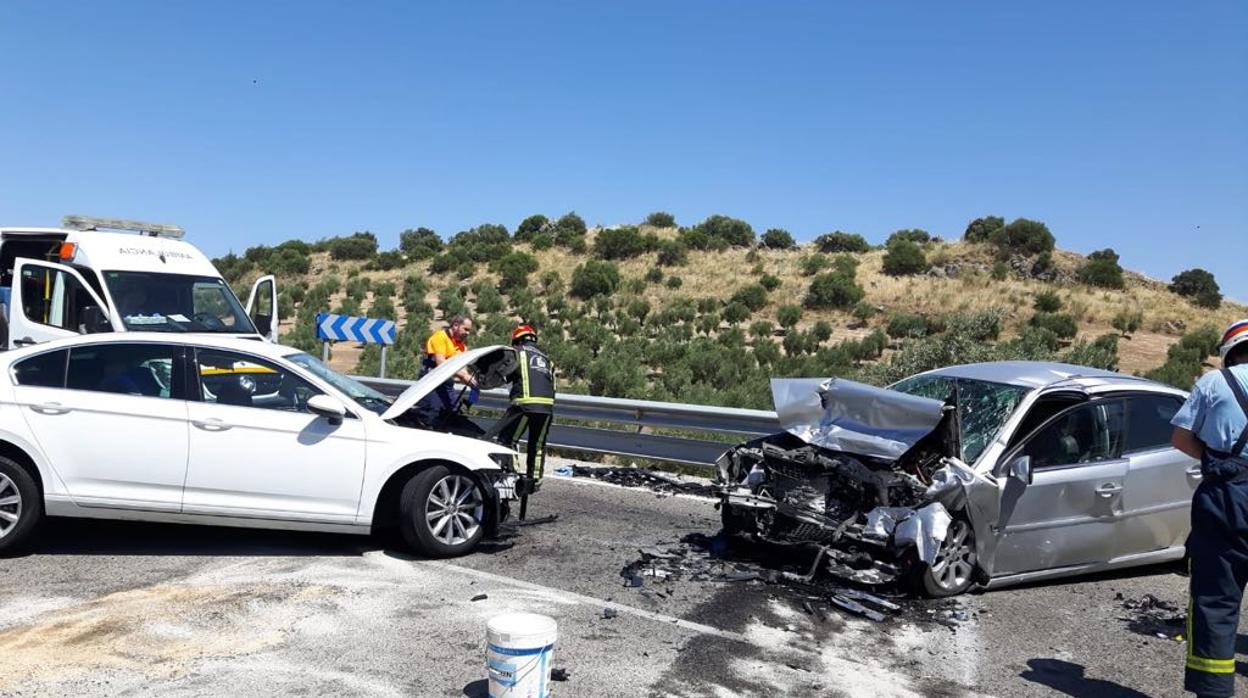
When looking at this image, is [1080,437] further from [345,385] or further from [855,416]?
[345,385]

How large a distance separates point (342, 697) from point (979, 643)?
11.8 feet

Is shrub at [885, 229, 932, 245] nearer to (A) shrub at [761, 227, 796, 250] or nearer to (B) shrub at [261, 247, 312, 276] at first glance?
(A) shrub at [761, 227, 796, 250]

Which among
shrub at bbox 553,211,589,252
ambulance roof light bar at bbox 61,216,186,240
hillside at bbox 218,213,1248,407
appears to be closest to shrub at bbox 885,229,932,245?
hillside at bbox 218,213,1248,407

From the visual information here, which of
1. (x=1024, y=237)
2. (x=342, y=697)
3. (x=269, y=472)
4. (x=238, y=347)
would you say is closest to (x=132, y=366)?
(x=238, y=347)

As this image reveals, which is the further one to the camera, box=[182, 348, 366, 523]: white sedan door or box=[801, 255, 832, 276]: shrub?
box=[801, 255, 832, 276]: shrub

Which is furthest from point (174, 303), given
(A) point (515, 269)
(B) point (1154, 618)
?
(A) point (515, 269)

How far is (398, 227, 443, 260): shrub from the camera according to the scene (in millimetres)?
52875

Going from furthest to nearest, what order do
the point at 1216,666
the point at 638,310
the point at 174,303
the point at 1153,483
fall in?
the point at 638,310, the point at 174,303, the point at 1153,483, the point at 1216,666

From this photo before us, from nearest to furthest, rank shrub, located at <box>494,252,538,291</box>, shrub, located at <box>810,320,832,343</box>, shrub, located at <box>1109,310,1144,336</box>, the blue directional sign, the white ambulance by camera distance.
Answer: the white ambulance < the blue directional sign < shrub, located at <box>810,320,832,343</box> < shrub, located at <box>1109,310,1144,336</box> < shrub, located at <box>494,252,538,291</box>

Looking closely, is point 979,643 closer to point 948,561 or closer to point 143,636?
point 948,561

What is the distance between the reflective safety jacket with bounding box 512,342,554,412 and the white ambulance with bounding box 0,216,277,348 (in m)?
3.83

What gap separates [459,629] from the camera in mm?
5422

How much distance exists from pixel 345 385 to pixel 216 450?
110 centimetres

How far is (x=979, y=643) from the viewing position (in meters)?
5.73
